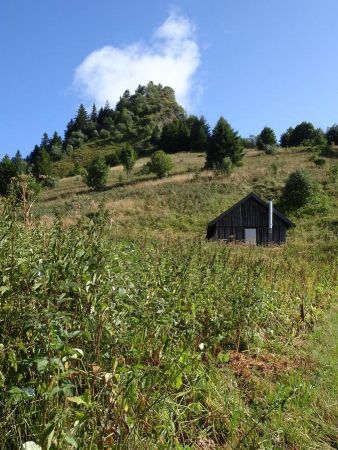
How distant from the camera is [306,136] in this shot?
81438 mm

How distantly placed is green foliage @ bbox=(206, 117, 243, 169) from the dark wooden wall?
70.1 feet

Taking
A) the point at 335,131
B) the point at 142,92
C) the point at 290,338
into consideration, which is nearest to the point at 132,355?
the point at 290,338

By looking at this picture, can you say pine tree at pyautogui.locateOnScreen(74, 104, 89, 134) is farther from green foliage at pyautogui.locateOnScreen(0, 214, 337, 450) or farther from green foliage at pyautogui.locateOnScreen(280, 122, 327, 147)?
green foliage at pyautogui.locateOnScreen(0, 214, 337, 450)

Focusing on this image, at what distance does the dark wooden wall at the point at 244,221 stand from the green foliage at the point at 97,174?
2269cm

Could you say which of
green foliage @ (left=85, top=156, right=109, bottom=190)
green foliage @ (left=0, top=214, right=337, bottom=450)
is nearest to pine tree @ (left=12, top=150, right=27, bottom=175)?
green foliage @ (left=0, top=214, right=337, bottom=450)

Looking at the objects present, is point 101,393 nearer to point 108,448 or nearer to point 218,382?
point 108,448

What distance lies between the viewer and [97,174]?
54844 mm

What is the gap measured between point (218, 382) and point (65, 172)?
9237cm

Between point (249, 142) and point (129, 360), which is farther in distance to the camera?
point (249, 142)

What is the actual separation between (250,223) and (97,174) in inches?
984

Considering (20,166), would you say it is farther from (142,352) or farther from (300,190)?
(300,190)

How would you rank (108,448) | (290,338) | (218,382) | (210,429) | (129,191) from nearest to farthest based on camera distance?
(108,448)
(210,429)
(218,382)
(290,338)
(129,191)

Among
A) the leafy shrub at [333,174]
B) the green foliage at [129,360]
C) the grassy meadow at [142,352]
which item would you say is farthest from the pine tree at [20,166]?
the leafy shrub at [333,174]

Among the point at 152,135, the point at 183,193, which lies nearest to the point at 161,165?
the point at 183,193
